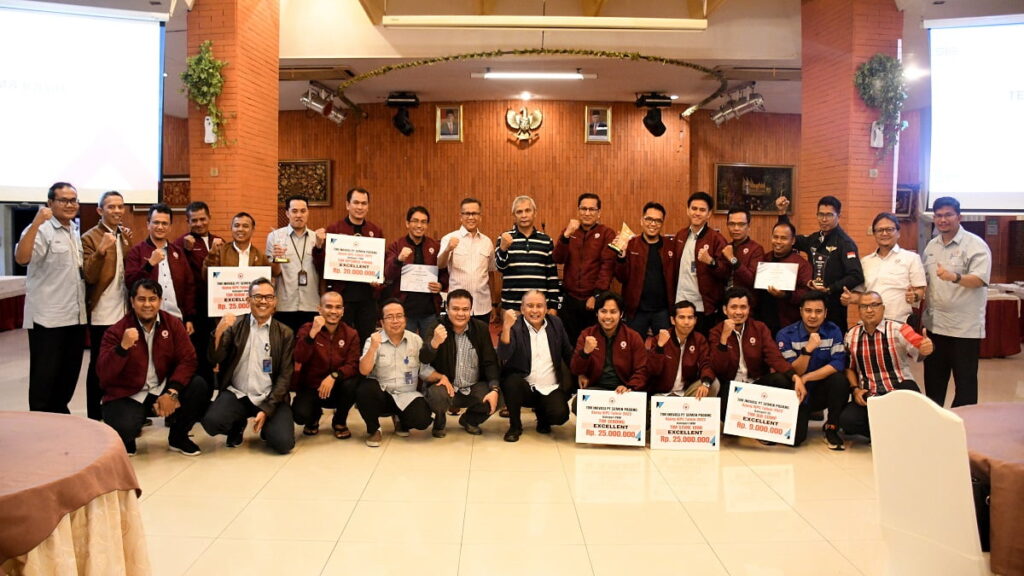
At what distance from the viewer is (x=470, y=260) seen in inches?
230

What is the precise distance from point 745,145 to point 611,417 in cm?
927

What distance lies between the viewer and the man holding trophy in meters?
5.30

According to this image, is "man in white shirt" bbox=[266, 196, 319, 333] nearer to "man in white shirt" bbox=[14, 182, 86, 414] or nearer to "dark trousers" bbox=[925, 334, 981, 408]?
"man in white shirt" bbox=[14, 182, 86, 414]

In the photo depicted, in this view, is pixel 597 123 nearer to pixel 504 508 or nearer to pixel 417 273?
pixel 417 273

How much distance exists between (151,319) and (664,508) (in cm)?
348

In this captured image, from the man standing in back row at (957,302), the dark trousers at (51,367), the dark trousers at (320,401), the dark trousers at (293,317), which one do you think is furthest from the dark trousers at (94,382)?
the man standing in back row at (957,302)

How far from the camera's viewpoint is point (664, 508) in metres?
3.71

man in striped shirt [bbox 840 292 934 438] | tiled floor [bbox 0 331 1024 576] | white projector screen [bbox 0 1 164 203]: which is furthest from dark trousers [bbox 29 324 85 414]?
man in striped shirt [bbox 840 292 934 438]

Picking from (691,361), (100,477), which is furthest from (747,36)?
(100,477)

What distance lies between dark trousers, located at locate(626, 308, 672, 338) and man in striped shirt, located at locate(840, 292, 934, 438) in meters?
1.41

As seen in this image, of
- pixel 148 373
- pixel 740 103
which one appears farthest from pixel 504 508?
pixel 740 103

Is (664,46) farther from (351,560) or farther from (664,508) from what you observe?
(351,560)

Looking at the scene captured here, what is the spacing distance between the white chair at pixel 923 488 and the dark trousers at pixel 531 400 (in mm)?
2958

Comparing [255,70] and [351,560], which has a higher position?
[255,70]
